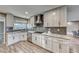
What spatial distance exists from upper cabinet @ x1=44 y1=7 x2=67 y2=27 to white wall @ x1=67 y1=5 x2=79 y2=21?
180 millimetres

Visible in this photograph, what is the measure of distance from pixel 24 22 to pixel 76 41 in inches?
47.8

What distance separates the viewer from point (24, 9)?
77.4 inches

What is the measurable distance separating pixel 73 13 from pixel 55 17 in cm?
54

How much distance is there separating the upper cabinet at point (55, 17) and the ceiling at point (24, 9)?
236 millimetres

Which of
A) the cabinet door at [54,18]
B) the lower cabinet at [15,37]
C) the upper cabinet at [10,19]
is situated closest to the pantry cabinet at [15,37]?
the lower cabinet at [15,37]

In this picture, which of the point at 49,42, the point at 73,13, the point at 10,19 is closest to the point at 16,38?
the point at 10,19

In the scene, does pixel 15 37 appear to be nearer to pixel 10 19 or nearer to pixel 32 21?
pixel 10 19

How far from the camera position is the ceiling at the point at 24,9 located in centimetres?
186

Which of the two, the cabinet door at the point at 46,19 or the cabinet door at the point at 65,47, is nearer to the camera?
the cabinet door at the point at 65,47

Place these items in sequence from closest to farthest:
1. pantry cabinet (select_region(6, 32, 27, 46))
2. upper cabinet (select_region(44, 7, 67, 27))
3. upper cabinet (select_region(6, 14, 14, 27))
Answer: upper cabinet (select_region(6, 14, 14, 27)), pantry cabinet (select_region(6, 32, 27, 46)), upper cabinet (select_region(44, 7, 67, 27))

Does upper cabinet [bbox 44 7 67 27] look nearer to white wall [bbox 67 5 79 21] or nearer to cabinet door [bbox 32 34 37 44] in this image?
white wall [bbox 67 5 79 21]

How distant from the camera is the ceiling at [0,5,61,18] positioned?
186cm

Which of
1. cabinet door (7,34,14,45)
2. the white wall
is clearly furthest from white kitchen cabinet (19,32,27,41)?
the white wall

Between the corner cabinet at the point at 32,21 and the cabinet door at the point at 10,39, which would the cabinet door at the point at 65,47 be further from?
the cabinet door at the point at 10,39
